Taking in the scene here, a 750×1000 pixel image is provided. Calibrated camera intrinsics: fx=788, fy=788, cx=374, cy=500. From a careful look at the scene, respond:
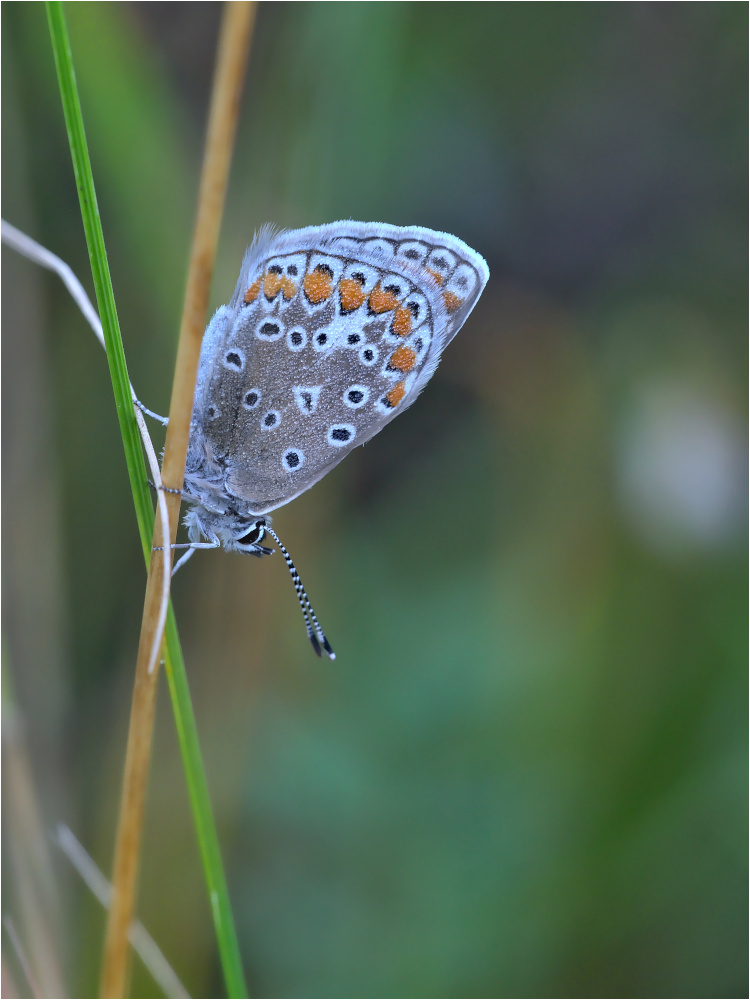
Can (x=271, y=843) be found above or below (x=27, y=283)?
below

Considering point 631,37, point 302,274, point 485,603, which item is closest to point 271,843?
point 485,603

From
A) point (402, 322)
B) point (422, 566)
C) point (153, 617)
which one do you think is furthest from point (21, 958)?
point (422, 566)

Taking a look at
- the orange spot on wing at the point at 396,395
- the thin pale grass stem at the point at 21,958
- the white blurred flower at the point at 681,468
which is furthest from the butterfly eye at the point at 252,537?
the white blurred flower at the point at 681,468

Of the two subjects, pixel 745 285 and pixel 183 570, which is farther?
pixel 745 285

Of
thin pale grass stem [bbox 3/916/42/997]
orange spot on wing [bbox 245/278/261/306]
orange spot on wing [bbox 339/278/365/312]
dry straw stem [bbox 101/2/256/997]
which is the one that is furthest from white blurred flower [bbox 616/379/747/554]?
thin pale grass stem [bbox 3/916/42/997]

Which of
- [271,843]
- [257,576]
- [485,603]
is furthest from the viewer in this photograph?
[485,603]

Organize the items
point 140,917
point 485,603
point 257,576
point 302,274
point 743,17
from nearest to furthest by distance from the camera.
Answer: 1. point 302,274
2. point 140,917
3. point 257,576
4. point 485,603
5. point 743,17

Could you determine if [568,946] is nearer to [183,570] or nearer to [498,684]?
[498,684]
